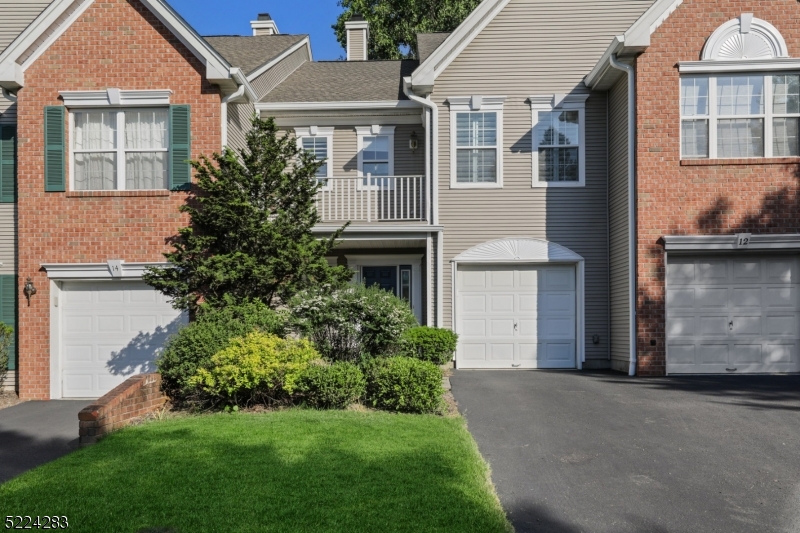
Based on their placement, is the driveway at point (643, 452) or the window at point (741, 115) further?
the window at point (741, 115)

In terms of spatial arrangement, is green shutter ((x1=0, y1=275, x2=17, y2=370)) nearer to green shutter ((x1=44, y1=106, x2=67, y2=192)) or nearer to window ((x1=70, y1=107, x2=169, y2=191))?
green shutter ((x1=44, y1=106, x2=67, y2=192))

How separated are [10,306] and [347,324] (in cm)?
718

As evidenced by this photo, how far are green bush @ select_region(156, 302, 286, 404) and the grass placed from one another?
1.49 m

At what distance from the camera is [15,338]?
547 inches

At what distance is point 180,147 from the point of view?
13398 millimetres

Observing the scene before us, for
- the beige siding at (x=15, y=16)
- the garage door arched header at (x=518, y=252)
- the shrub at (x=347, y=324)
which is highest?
the beige siding at (x=15, y=16)

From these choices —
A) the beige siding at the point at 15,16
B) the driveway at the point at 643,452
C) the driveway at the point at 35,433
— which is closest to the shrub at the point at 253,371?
the driveway at the point at 35,433

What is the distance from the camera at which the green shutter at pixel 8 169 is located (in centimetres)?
1426

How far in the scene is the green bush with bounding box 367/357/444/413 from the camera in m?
9.77

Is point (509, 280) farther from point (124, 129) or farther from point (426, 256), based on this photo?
point (124, 129)

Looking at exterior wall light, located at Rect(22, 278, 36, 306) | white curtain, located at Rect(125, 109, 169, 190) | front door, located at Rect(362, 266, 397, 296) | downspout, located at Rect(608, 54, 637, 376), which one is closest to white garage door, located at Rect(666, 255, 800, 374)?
downspout, located at Rect(608, 54, 637, 376)

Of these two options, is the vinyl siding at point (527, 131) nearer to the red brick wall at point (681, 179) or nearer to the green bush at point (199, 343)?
the red brick wall at point (681, 179)

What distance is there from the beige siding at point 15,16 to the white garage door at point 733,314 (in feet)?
46.0

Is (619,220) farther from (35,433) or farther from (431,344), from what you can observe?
(35,433)
